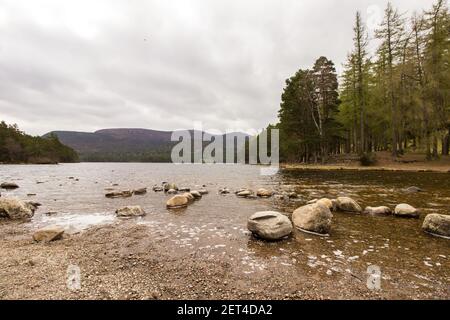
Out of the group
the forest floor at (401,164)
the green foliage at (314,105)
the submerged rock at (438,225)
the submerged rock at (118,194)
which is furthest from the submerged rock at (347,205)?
the green foliage at (314,105)

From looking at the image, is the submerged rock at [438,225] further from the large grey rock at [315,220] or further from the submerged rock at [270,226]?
the submerged rock at [270,226]

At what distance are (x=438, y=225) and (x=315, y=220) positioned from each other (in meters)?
3.89

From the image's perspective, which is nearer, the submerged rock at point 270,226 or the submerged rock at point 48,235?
the submerged rock at point 270,226

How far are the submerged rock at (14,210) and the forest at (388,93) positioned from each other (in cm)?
→ 4179

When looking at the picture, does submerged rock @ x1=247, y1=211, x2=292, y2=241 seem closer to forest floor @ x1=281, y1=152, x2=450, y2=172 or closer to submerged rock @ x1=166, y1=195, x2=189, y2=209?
submerged rock @ x1=166, y1=195, x2=189, y2=209

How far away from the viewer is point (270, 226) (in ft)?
24.0

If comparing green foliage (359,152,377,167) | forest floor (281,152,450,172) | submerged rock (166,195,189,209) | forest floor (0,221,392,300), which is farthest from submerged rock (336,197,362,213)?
green foliage (359,152,377,167)

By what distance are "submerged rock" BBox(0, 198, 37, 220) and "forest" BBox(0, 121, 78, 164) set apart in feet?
450

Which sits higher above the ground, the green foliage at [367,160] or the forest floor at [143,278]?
the green foliage at [367,160]

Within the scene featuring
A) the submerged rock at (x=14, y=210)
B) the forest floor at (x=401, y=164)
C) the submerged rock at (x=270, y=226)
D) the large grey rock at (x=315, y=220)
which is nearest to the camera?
the submerged rock at (x=270, y=226)

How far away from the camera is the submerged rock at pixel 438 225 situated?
7.36 meters
